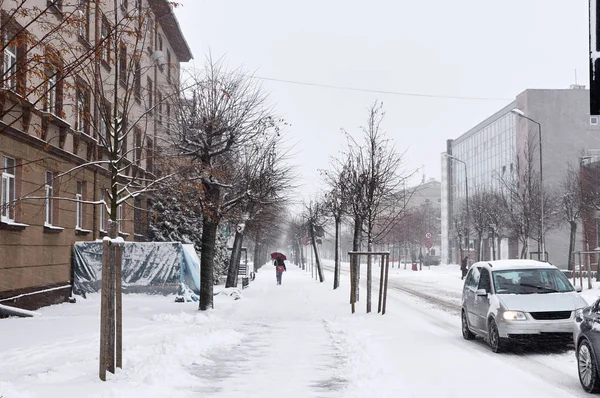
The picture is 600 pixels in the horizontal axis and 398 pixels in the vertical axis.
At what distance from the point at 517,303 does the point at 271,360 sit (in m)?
4.24

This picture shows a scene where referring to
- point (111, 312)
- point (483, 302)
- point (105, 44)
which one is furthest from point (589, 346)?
point (105, 44)

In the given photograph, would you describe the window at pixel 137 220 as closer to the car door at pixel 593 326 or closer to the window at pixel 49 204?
the window at pixel 49 204

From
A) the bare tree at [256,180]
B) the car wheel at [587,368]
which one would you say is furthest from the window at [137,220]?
the car wheel at [587,368]

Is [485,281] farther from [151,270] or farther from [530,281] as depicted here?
[151,270]

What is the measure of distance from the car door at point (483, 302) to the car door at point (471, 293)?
0.49 feet

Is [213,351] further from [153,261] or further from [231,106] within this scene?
[153,261]

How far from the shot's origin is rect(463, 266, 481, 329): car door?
13492 millimetres

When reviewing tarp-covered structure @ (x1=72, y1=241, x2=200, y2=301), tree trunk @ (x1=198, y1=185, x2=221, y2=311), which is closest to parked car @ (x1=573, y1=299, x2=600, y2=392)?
tree trunk @ (x1=198, y1=185, x2=221, y2=311)

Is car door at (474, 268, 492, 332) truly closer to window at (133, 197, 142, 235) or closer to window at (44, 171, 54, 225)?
window at (44, 171, 54, 225)

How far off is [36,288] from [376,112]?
38.1ft

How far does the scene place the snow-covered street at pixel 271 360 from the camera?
27.5ft

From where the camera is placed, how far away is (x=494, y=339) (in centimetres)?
1203

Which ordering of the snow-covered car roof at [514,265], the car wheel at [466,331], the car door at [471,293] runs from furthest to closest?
the car wheel at [466,331] < the car door at [471,293] < the snow-covered car roof at [514,265]

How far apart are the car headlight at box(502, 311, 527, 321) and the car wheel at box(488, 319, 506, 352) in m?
0.34
